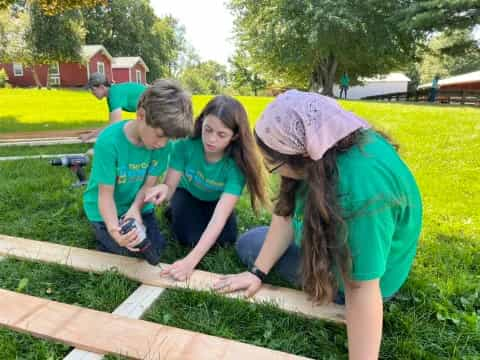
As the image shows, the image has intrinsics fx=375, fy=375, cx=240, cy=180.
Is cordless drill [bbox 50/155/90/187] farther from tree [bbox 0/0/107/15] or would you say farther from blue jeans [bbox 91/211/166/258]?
tree [bbox 0/0/107/15]

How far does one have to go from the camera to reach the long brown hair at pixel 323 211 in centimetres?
122

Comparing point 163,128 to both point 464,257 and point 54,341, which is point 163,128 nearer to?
point 54,341

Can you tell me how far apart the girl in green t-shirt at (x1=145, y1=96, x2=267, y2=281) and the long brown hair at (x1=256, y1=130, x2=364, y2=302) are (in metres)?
1.07

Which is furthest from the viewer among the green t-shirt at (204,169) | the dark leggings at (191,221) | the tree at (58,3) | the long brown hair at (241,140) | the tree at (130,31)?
the tree at (130,31)

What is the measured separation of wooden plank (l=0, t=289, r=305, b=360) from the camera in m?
1.68

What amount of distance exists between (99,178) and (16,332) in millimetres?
933

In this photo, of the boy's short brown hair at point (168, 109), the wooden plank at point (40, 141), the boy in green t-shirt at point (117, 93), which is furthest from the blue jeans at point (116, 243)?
the wooden plank at point (40, 141)

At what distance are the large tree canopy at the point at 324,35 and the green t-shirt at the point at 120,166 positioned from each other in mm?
20363

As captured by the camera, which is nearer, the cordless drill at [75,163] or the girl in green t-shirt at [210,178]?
the girl in green t-shirt at [210,178]

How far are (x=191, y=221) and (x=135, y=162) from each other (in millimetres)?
659

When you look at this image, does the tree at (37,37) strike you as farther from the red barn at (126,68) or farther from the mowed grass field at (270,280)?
the mowed grass field at (270,280)

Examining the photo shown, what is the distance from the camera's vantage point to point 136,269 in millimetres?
2385

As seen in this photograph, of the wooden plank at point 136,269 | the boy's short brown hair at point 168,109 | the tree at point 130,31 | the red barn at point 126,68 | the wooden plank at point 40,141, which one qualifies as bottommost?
the wooden plank at point 136,269

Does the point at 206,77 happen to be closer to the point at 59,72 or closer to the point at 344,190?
the point at 59,72
